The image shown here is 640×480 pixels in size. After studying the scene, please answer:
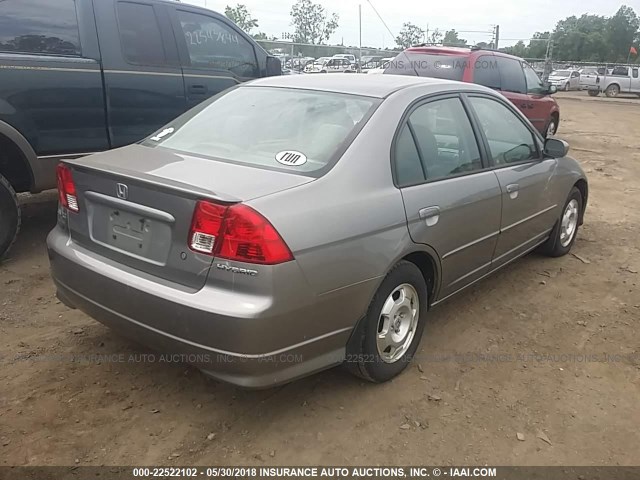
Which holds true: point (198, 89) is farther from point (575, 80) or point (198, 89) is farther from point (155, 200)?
point (575, 80)

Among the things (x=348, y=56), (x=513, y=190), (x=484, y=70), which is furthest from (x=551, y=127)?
(x=348, y=56)

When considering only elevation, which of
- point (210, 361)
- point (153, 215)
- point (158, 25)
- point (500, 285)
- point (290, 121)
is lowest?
point (500, 285)

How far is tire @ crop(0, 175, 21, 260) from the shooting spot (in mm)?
4426

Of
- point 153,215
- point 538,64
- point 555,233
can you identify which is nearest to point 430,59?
point 555,233

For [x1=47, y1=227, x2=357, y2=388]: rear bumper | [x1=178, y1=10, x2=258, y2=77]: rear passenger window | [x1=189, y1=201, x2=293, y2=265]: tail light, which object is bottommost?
[x1=47, y1=227, x2=357, y2=388]: rear bumper

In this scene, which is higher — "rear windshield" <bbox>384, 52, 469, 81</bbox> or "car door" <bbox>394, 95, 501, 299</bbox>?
"rear windshield" <bbox>384, 52, 469, 81</bbox>

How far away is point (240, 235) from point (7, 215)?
117 inches

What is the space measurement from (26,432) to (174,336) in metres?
0.86

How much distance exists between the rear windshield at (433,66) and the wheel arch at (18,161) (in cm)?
600

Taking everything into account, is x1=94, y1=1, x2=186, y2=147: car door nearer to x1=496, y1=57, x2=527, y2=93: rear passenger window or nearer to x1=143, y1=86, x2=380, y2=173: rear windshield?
x1=143, y1=86, x2=380, y2=173: rear windshield

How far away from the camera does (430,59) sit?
9039 millimetres

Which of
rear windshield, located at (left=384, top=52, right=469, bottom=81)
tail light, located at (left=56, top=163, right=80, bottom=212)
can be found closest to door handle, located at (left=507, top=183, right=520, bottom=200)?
tail light, located at (left=56, top=163, right=80, bottom=212)

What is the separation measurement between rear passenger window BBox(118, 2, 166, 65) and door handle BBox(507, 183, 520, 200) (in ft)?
11.0

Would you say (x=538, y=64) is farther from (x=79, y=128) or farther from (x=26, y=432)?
(x=26, y=432)
